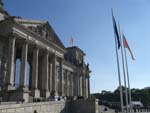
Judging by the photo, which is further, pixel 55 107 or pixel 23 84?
pixel 23 84

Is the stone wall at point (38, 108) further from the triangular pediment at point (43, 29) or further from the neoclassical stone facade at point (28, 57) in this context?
the triangular pediment at point (43, 29)

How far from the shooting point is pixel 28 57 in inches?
2133

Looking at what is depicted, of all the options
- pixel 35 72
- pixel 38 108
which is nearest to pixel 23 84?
pixel 35 72

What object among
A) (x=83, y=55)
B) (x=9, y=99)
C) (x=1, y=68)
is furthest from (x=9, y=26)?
(x=83, y=55)

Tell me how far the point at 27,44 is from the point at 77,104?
14.7 metres

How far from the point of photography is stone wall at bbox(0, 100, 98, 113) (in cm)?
2635

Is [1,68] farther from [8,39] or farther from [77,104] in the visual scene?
[77,104]

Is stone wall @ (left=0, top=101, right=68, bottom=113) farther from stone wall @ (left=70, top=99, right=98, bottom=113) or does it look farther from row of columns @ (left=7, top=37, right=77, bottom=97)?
row of columns @ (left=7, top=37, right=77, bottom=97)

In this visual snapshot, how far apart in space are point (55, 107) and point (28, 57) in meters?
20.8

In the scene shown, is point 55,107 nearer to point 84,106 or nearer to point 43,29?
point 84,106

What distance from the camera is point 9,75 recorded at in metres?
39.3

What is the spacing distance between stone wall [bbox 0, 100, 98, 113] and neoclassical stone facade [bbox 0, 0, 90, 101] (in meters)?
5.05

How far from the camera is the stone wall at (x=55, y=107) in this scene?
86.4ft

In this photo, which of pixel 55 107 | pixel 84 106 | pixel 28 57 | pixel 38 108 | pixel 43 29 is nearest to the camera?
pixel 38 108
